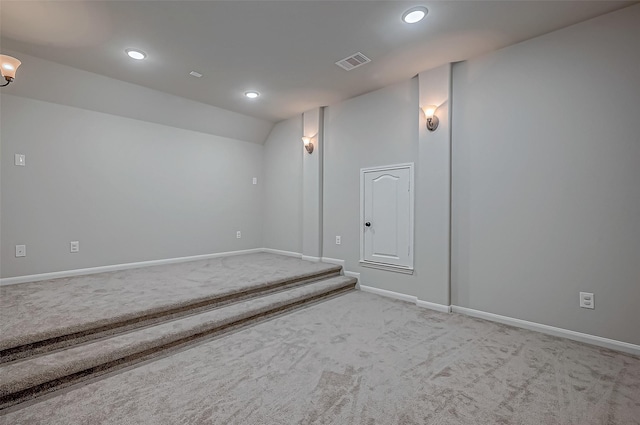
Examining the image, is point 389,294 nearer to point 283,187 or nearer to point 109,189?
point 283,187

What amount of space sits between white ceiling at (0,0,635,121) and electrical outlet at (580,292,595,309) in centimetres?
256

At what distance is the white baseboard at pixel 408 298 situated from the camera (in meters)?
3.57

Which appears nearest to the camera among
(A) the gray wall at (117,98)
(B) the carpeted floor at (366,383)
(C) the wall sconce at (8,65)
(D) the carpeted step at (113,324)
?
(B) the carpeted floor at (366,383)

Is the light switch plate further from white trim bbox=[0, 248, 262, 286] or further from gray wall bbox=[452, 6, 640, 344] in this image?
gray wall bbox=[452, 6, 640, 344]

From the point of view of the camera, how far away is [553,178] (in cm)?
293

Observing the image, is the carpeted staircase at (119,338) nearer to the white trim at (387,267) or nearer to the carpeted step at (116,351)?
the carpeted step at (116,351)

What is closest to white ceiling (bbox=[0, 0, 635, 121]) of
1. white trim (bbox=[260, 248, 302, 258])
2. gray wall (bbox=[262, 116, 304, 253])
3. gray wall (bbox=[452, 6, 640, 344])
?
gray wall (bbox=[452, 6, 640, 344])

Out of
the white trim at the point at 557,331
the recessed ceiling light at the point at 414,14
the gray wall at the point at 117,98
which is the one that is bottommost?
the white trim at the point at 557,331

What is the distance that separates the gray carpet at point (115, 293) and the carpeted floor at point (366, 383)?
0.59m

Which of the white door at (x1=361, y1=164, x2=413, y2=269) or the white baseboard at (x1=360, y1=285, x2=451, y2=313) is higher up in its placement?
the white door at (x1=361, y1=164, x2=413, y2=269)

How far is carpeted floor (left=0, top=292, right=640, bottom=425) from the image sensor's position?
1.78 m

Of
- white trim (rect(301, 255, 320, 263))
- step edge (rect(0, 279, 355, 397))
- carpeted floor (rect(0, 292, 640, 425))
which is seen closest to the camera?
carpeted floor (rect(0, 292, 640, 425))

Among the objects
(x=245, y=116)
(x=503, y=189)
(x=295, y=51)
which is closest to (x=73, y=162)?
(x=245, y=116)

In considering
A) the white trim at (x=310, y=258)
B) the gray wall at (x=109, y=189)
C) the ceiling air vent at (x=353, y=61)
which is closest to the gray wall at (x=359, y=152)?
the white trim at (x=310, y=258)
